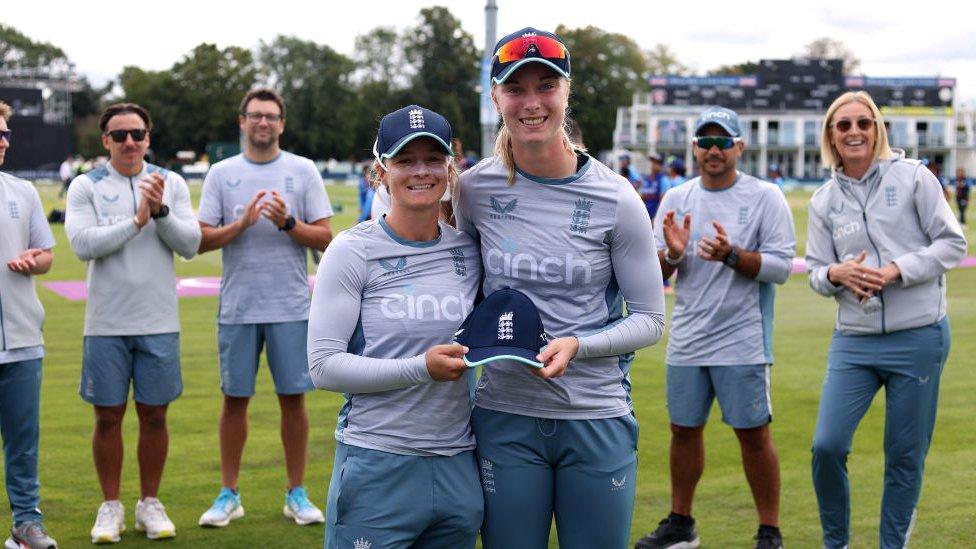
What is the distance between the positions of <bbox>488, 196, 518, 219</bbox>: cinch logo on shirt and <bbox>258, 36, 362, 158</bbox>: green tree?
300 ft

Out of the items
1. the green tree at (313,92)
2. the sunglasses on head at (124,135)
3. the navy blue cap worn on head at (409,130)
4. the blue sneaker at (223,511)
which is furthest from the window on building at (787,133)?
the navy blue cap worn on head at (409,130)

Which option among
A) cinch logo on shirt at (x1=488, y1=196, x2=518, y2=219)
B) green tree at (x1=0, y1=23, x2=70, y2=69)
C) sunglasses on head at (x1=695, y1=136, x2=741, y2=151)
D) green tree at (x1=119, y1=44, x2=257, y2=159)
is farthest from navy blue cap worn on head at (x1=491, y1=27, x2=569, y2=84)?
green tree at (x1=0, y1=23, x2=70, y2=69)

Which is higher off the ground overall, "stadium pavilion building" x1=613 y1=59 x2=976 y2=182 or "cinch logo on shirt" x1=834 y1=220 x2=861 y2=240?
"stadium pavilion building" x1=613 y1=59 x2=976 y2=182

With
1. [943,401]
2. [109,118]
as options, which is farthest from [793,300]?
[109,118]

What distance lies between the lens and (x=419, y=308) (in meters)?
3.52

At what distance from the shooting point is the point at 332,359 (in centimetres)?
348

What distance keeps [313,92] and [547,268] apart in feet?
324

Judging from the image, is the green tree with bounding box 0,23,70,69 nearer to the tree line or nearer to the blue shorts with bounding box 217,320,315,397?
the tree line

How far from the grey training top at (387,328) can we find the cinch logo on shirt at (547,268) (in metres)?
0.16

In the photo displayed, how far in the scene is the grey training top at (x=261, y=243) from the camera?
642 centimetres

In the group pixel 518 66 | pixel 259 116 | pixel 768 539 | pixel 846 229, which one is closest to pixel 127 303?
pixel 259 116

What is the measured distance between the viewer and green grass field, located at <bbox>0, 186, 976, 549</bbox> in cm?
614

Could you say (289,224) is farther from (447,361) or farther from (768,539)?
(447,361)

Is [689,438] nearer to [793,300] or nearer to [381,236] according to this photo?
[381,236]
